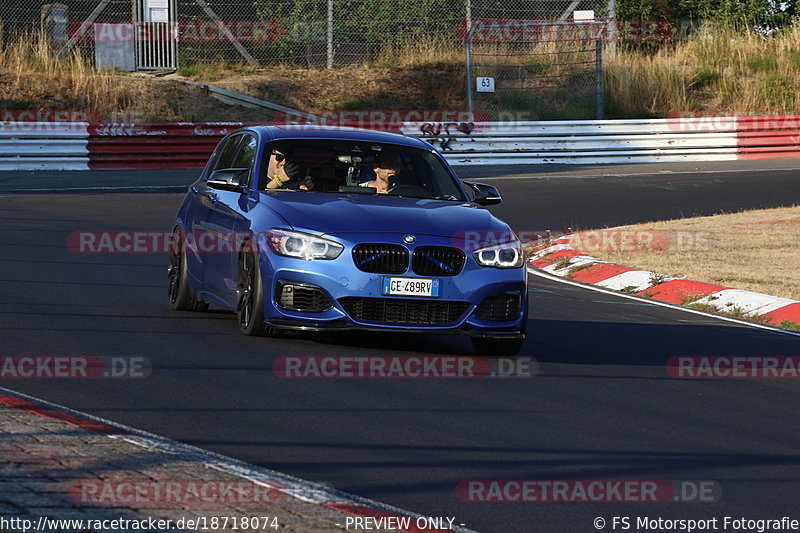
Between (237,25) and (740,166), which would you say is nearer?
(740,166)

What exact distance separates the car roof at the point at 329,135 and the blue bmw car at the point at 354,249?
0.10ft

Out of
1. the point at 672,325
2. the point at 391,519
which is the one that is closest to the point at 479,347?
the point at 672,325

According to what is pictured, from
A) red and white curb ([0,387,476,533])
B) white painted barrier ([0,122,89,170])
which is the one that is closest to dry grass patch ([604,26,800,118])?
white painted barrier ([0,122,89,170])

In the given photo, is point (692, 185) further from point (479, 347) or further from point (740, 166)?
point (479, 347)

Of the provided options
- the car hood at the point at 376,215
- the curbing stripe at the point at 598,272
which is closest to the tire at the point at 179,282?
the car hood at the point at 376,215

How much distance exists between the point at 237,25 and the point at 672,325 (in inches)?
966

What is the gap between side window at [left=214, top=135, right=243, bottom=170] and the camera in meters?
11.9

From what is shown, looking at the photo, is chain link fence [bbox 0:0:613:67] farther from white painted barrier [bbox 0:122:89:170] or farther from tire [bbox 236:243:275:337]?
tire [bbox 236:243:275:337]

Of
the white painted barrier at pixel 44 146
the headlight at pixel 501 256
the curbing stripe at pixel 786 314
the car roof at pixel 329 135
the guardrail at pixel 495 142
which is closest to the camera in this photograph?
the headlight at pixel 501 256

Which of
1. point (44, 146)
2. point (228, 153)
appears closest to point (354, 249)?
point (228, 153)

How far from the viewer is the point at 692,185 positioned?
88.7 ft

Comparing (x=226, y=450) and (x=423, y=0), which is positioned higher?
(x=423, y=0)

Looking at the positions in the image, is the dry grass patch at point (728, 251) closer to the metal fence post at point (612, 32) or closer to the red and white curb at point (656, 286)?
the red and white curb at point (656, 286)

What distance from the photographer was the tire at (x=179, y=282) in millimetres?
11688
